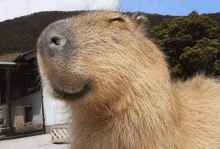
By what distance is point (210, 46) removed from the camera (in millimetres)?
11453

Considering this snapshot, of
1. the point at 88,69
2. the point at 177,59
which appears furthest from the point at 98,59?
the point at 177,59

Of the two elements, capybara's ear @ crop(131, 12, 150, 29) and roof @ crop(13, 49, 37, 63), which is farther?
roof @ crop(13, 49, 37, 63)

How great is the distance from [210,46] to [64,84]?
1205 cm

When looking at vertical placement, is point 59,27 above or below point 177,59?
below

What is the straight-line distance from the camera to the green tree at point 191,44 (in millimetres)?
10875

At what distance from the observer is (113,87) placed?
1.08 m

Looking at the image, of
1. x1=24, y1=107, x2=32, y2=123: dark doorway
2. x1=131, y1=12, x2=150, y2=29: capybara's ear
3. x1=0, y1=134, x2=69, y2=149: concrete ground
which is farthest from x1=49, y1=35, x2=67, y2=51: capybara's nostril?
x1=24, y1=107, x2=32, y2=123: dark doorway

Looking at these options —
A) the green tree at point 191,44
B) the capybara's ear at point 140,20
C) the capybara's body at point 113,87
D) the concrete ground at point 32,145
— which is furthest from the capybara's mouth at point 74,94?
the green tree at point 191,44

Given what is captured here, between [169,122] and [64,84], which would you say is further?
[169,122]

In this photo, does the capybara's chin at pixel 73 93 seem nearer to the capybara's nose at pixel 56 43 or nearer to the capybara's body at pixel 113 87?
the capybara's body at pixel 113 87

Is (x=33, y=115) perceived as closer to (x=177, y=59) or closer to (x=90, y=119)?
(x=177, y=59)

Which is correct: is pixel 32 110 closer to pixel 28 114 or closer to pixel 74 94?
pixel 28 114

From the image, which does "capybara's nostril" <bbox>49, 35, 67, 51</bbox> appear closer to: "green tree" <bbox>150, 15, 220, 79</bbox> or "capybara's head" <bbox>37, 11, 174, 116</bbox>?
"capybara's head" <bbox>37, 11, 174, 116</bbox>

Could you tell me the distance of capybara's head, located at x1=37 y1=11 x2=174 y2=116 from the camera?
38.8 inches
